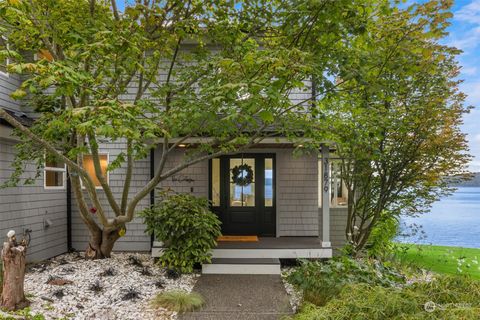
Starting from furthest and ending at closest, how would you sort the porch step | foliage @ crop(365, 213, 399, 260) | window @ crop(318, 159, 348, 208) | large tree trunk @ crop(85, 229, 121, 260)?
window @ crop(318, 159, 348, 208) < foliage @ crop(365, 213, 399, 260) < large tree trunk @ crop(85, 229, 121, 260) < the porch step

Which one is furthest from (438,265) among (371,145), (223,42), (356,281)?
(223,42)

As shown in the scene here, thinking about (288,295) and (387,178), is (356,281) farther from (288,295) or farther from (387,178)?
(387,178)

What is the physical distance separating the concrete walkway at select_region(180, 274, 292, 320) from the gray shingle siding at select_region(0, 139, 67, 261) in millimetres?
3907

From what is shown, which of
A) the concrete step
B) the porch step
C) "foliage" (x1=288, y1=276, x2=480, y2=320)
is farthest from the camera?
the concrete step

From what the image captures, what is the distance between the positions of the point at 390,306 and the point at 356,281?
5.99ft

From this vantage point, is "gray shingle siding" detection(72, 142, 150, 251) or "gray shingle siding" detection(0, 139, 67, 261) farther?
"gray shingle siding" detection(72, 142, 150, 251)

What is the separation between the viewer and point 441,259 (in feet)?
33.9

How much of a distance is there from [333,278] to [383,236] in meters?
5.05

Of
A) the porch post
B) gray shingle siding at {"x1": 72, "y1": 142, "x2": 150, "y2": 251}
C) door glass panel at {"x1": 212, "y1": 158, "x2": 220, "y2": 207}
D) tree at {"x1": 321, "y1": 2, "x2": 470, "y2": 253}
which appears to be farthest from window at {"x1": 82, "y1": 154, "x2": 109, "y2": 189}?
tree at {"x1": 321, "y1": 2, "x2": 470, "y2": 253}

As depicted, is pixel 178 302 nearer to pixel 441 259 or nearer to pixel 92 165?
pixel 92 165

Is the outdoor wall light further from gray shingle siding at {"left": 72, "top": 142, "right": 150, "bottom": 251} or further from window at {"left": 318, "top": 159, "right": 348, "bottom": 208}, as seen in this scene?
window at {"left": 318, "top": 159, "right": 348, "bottom": 208}

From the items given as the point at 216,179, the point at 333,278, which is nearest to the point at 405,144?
the point at 333,278

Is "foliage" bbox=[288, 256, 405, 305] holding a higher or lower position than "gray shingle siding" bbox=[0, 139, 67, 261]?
lower

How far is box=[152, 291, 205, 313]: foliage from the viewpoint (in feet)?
15.8
